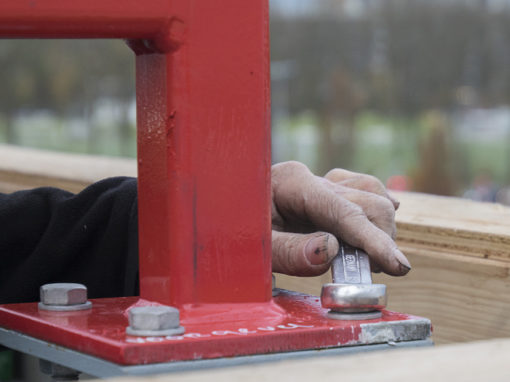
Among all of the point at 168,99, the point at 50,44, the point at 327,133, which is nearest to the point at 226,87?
the point at 168,99

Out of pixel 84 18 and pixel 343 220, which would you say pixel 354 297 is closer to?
pixel 343 220

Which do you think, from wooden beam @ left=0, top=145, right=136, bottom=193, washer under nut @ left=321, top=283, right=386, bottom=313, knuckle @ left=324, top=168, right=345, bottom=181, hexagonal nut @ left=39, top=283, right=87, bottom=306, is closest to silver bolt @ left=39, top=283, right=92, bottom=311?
hexagonal nut @ left=39, top=283, right=87, bottom=306

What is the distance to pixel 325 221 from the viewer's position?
986 millimetres

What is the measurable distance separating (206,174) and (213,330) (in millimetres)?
140

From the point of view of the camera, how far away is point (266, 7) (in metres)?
0.85

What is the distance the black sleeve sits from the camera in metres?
1.14

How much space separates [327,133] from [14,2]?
73.0ft

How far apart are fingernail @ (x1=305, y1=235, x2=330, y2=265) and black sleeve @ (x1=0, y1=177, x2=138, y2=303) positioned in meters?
0.26

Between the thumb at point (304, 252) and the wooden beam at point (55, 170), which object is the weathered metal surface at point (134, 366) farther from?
the wooden beam at point (55, 170)

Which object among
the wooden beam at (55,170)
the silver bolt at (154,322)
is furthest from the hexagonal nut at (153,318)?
the wooden beam at (55,170)

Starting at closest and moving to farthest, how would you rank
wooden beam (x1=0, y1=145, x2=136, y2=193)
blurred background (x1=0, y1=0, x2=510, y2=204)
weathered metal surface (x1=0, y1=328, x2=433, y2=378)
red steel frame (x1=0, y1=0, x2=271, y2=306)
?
weathered metal surface (x1=0, y1=328, x2=433, y2=378)
red steel frame (x1=0, y1=0, x2=271, y2=306)
wooden beam (x1=0, y1=145, x2=136, y2=193)
blurred background (x1=0, y1=0, x2=510, y2=204)

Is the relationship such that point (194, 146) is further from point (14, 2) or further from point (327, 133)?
point (327, 133)

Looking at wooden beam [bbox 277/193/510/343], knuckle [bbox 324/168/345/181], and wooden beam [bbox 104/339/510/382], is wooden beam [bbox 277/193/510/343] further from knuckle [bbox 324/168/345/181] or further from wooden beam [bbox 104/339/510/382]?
wooden beam [bbox 104/339/510/382]

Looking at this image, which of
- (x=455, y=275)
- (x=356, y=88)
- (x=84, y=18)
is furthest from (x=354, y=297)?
(x=356, y=88)
